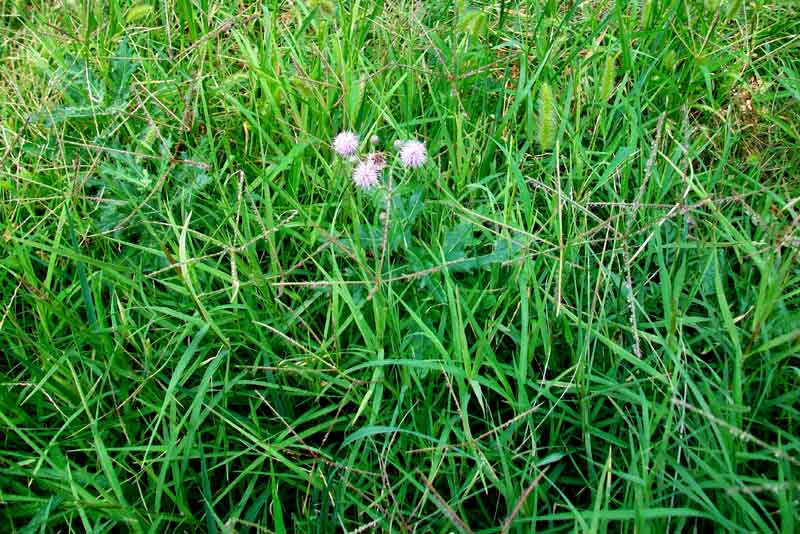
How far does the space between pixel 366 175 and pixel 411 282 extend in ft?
0.83

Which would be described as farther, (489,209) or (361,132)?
(361,132)

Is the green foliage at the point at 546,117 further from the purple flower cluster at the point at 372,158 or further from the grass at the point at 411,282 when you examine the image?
the purple flower cluster at the point at 372,158

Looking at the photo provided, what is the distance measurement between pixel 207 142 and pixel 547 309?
3.04 ft

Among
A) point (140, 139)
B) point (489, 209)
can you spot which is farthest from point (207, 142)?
point (489, 209)

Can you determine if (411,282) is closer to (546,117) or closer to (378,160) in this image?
(378,160)

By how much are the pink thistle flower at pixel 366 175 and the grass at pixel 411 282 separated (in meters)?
0.04

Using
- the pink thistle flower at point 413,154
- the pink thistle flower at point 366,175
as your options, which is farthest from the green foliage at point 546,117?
the pink thistle flower at point 366,175

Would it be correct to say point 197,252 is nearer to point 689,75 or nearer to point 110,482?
point 110,482

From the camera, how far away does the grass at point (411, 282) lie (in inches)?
43.7

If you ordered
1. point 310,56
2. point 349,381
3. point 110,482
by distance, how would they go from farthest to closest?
point 310,56
point 349,381
point 110,482

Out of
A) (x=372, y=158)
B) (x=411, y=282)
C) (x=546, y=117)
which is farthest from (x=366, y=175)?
(x=546, y=117)

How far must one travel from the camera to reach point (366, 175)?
1392 mm

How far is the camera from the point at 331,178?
1.52 meters

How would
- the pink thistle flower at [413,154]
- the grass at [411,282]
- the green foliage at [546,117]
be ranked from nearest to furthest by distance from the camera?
the grass at [411,282] < the green foliage at [546,117] < the pink thistle flower at [413,154]
